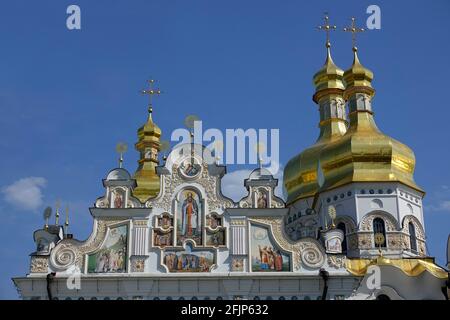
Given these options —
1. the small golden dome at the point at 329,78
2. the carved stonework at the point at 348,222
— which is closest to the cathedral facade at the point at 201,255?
the carved stonework at the point at 348,222

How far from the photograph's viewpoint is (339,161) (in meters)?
32.2

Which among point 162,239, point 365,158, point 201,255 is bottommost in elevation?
point 201,255

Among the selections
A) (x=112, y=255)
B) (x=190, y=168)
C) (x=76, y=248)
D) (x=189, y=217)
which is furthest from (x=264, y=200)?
(x=76, y=248)

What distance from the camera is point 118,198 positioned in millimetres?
26219

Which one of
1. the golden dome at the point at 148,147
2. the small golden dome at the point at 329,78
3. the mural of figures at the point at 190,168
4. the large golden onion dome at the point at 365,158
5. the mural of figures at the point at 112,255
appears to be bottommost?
the mural of figures at the point at 112,255

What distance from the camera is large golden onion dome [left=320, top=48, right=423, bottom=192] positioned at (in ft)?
102

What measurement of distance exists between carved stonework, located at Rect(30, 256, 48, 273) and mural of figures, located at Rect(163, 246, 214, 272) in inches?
160

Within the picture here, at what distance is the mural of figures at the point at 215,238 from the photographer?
2550 centimetres

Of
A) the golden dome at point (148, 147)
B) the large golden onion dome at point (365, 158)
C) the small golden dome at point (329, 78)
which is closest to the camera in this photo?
the large golden onion dome at point (365, 158)

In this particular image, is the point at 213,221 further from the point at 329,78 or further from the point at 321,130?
the point at 329,78

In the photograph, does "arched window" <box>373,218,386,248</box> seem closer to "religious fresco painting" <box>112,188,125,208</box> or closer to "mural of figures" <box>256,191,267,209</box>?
"mural of figures" <box>256,191,267,209</box>

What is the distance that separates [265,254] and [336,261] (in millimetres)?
A: 2453

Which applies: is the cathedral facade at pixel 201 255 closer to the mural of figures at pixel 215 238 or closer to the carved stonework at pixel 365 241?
the mural of figures at pixel 215 238

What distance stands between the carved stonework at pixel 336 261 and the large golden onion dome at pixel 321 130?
10.7m
